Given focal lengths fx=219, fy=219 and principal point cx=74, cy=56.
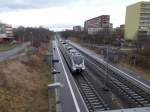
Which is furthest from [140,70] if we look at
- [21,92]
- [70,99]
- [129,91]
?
[21,92]

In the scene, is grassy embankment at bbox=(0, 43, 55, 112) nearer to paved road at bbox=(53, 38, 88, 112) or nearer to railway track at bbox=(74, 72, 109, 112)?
paved road at bbox=(53, 38, 88, 112)

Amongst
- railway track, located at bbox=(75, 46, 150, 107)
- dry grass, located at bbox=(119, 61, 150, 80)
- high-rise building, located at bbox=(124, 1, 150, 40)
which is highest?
high-rise building, located at bbox=(124, 1, 150, 40)

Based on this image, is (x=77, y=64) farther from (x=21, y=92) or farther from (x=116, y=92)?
(x=21, y=92)

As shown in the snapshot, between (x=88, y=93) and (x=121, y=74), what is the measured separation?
961 cm

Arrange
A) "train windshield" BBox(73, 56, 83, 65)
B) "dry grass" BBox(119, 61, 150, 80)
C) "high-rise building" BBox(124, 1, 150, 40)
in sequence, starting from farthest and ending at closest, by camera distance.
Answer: "high-rise building" BBox(124, 1, 150, 40)
"train windshield" BBox(73, 56, 83, 65)
"dry grass" BBox(119, 61, 150, 80)

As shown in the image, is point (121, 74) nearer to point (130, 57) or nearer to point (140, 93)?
point (140, 93)

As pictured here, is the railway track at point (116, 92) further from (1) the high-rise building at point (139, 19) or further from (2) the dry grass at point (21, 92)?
(1) the high-rise building at point (139, 19)

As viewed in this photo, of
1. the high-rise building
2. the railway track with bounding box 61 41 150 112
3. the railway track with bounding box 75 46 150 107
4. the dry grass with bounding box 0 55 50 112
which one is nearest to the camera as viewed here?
the dry grass with bounding box 0 55 50 112

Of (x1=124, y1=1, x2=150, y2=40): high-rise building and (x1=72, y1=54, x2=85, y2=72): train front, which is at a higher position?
(x1=124, y1=1, x2=150, y2=40): high-rise building

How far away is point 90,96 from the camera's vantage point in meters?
20.6

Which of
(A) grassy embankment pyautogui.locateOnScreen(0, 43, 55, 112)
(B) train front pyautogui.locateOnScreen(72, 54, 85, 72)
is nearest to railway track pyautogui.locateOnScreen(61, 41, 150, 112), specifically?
(B) train front pyautogui.locateOnScreen(72, 54, 85, 72)

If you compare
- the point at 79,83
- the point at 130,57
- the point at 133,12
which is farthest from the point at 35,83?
the point at 133,12

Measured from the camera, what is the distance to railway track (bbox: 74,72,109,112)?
17.6 meters

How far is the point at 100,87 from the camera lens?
23906mm
